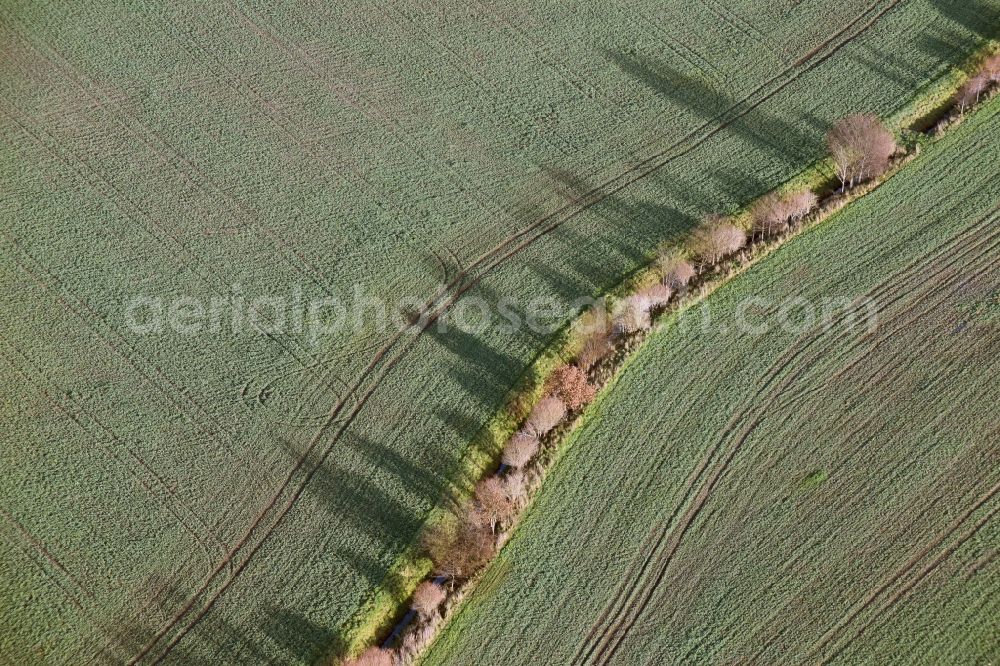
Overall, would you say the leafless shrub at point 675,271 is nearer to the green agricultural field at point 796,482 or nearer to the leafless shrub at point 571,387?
the green agricultural field at point 796,482

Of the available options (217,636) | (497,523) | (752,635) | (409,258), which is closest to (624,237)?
(409,258)

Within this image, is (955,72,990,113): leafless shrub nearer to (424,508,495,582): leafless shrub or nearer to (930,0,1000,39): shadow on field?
(930,0,1000,39): shadow on field

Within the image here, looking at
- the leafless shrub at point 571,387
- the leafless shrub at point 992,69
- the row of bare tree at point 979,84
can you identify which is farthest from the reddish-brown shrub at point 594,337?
the leafless shrub at point 992,69

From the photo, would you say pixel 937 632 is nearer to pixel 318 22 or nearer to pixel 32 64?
pixel 318 22

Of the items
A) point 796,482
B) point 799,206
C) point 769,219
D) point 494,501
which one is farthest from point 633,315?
point 494,501

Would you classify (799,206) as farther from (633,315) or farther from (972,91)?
(972,91)
